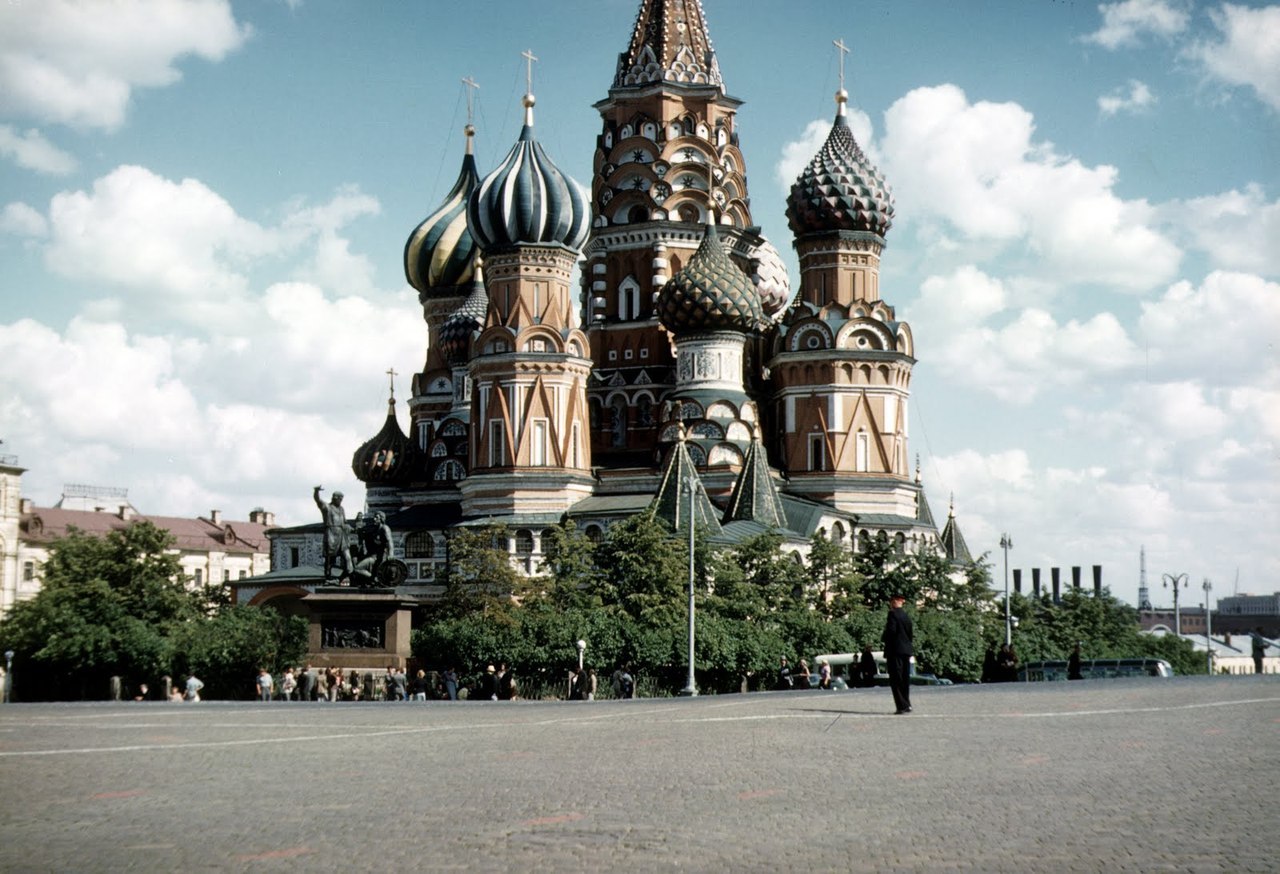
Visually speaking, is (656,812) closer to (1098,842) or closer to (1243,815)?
(1098,842)

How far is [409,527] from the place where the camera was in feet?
240

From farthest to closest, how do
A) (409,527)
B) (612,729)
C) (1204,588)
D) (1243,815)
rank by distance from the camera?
(1204,588) → (409,527) → (612,729) → (1243,815)

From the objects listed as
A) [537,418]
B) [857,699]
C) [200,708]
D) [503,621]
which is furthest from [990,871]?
[537,418]

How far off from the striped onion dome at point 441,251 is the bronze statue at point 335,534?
49.5 metres

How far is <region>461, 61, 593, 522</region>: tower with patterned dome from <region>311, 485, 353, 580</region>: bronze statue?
31085 millimetres

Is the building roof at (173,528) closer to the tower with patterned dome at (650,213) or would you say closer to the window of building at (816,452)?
the tower with patterned dome at (650,213)

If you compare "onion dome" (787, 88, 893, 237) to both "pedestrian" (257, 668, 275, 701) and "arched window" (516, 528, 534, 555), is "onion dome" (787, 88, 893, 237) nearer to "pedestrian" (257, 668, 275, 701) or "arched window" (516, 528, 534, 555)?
"arched window" (516, 528, 534, 555)

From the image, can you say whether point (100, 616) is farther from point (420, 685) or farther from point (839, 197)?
point (839, 197)

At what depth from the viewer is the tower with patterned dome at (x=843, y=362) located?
69000mm

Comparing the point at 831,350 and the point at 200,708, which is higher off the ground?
the point at 831,350

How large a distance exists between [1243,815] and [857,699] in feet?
44.2

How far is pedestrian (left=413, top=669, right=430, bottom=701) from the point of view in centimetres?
4047

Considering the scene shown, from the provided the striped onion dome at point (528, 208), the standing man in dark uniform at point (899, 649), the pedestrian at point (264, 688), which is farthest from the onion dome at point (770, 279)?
the standing man in dark uniform at point (899, 649)

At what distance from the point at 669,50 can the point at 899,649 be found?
59.5 metres
